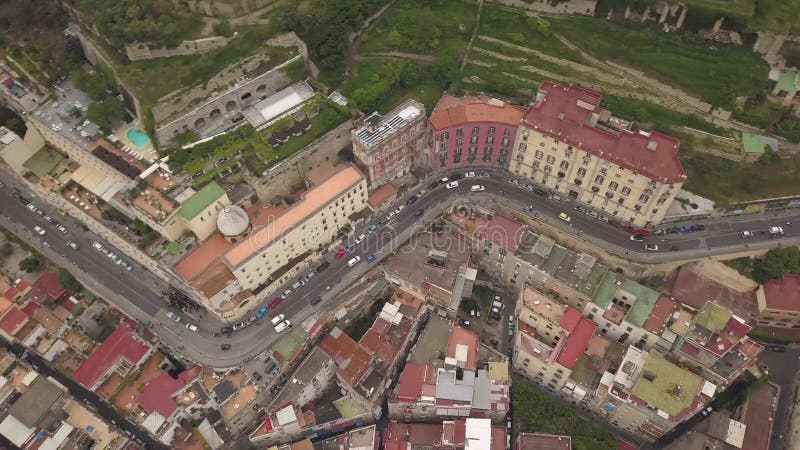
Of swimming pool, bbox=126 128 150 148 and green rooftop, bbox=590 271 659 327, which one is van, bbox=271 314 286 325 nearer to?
swimming pool, bbox=126 128 150 148

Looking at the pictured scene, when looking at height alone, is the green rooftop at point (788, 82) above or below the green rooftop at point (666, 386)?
above

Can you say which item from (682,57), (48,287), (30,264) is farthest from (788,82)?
(30,264)

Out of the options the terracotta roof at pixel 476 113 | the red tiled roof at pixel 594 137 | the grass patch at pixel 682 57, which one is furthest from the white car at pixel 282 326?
the grass patch at pixel 682 57

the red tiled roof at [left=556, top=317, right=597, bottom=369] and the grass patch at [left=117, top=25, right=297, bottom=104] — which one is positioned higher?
the grass patch at [left=117, top=25, right=297, bottom=104]

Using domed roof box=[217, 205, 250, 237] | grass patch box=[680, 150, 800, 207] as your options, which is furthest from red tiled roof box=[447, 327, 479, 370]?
grass patch box=[680, 150, 800, 207]

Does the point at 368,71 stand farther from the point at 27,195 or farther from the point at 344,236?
the point at 27,195

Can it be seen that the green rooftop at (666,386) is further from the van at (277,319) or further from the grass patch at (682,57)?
the van at (277,319)
